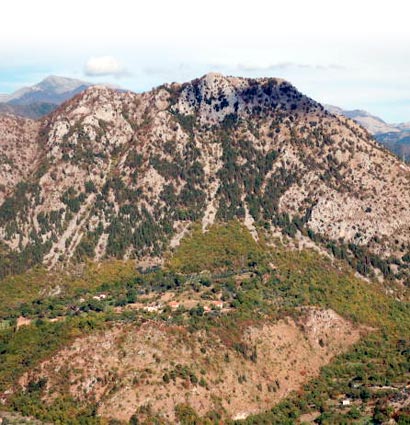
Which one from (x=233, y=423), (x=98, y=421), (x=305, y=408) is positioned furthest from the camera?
(x=305, y=408)

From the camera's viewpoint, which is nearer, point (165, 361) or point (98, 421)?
point (98, 421)

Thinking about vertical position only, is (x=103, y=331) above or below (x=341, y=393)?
above

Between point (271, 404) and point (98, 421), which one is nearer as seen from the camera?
point (98, 421)

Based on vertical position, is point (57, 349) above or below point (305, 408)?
above

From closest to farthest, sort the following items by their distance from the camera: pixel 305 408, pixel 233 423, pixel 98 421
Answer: pixel 98 421 → pixel 233 423 → pixel 305 408

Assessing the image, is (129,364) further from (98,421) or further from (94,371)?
(98,421)

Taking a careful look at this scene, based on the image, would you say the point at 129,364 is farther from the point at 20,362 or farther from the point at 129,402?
the point at 20,362

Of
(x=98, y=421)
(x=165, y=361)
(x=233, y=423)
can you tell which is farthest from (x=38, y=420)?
(x=233, y=423)

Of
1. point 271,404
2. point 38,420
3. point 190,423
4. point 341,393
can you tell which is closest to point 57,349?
point 38,420
